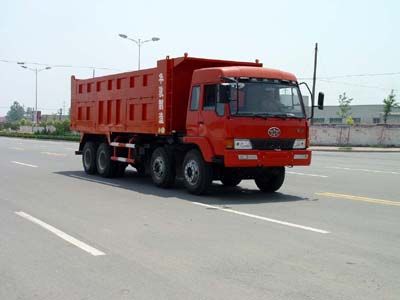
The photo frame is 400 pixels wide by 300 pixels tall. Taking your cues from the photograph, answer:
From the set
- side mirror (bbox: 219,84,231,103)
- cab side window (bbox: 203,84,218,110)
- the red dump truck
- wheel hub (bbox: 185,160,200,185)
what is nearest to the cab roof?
the red dump truck

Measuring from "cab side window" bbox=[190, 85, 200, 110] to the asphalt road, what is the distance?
2.00 m

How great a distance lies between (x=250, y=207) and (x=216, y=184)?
4249 millimetres

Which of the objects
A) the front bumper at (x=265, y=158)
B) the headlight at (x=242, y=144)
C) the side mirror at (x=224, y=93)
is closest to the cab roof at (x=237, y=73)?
the side mirror at (x=224, y=93)

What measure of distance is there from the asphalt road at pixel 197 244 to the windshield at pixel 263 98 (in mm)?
1900

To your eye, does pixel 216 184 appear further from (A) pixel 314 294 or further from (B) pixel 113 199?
(A) pixel 314 294

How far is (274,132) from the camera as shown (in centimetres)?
1215

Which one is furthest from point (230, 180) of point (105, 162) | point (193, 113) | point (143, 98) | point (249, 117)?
point (105, 162)

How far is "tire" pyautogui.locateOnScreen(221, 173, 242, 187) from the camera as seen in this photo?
13.1 meters

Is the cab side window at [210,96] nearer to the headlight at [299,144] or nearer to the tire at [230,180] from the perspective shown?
the tire at [230,180]

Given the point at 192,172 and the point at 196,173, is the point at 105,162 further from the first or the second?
the point at 196,173

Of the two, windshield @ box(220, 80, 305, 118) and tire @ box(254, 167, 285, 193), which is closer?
windshield @ box(220, 80, 305, 118)

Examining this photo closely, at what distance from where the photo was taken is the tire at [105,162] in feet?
54.7

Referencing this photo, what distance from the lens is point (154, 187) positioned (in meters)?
14.4

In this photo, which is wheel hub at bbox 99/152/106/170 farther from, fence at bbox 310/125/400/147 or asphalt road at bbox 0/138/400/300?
fence at bbox 310/125/400/147
